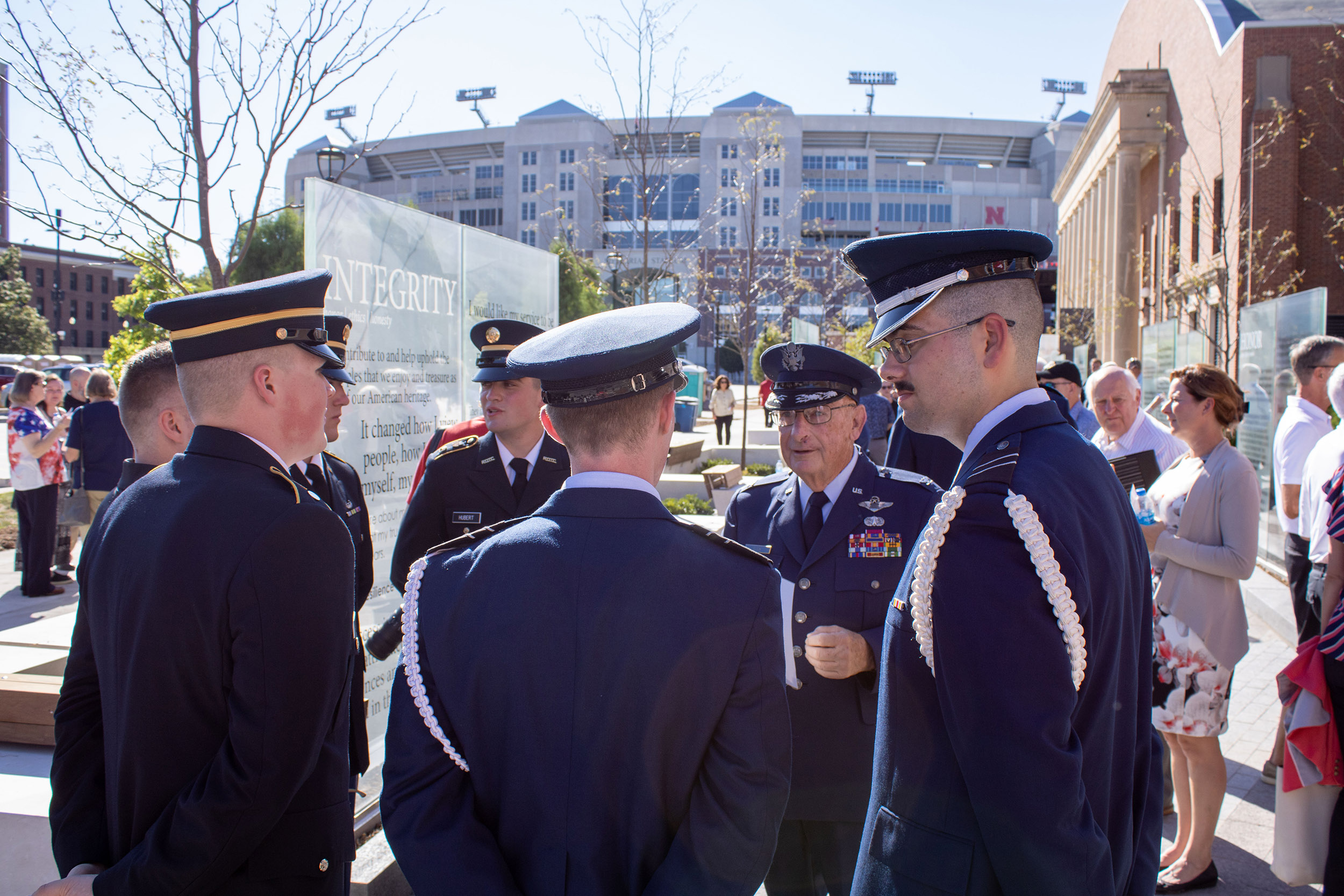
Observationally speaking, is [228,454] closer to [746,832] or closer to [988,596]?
[746,832]

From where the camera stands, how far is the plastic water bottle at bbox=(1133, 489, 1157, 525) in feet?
12.7

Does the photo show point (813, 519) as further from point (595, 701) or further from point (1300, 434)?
point (1300, 434)

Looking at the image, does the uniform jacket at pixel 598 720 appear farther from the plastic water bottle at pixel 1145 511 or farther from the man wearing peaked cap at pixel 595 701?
the plastic water bottle at pixel 1145 511

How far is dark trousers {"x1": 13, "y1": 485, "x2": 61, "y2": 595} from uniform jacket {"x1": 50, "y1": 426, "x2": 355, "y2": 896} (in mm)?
8343

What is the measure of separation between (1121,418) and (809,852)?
359cm

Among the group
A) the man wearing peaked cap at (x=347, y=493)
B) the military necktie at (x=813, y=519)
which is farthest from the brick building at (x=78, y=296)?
the military necktie at (x=813, y=519)

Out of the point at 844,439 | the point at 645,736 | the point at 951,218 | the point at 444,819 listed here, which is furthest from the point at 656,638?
the point at 951,218

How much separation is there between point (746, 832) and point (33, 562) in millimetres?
9831

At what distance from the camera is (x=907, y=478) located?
3191mm

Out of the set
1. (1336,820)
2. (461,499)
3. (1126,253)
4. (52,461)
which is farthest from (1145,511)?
(1126,253)

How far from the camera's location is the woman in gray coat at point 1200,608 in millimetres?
3674

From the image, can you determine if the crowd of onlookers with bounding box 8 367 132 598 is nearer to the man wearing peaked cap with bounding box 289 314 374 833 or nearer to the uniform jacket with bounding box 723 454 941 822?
the man wearing peaked cap with bounding box 289 314 374 833

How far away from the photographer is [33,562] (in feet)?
29.0

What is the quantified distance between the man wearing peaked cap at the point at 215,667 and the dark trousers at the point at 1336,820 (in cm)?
325
